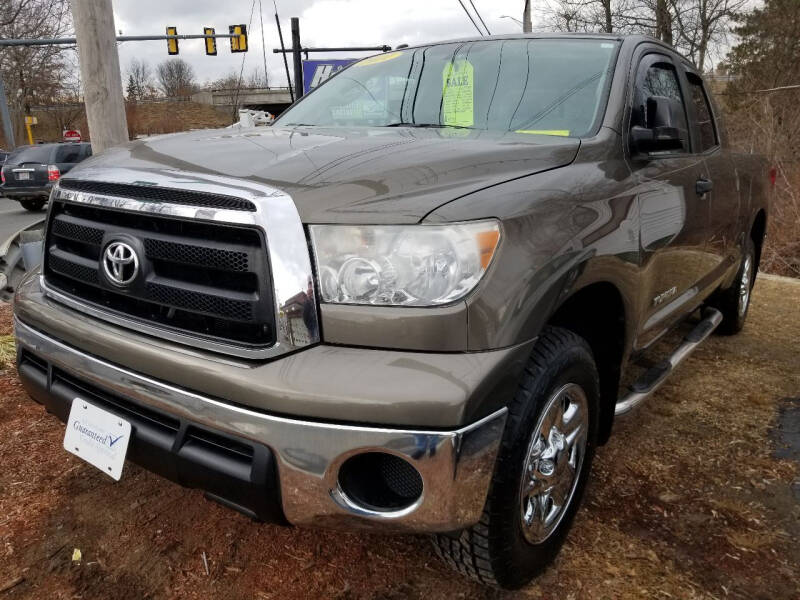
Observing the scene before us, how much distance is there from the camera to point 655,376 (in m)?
2.90

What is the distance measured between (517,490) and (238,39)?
908 inches

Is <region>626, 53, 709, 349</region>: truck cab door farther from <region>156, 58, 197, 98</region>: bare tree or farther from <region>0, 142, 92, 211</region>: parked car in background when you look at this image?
<region>156, 58, 197, 98</region>: bare tree

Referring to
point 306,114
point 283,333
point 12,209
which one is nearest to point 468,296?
point 283,333

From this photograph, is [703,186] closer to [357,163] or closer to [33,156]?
[357,163]

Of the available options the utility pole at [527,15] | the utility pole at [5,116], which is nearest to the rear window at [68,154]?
the utility pole at [527,15]

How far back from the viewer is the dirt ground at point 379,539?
6.78 ft

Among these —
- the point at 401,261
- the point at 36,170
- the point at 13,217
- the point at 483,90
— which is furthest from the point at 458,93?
the point at 36,170

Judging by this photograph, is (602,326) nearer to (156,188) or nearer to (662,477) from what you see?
(662,477)

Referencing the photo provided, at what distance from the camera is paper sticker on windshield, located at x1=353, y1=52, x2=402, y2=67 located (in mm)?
3326

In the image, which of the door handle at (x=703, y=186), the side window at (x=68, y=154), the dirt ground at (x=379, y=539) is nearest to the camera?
the dirt ground at (x=379, y=539)

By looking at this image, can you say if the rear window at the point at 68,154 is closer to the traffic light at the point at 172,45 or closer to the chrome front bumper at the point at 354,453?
the traffic light at the point at 172,45

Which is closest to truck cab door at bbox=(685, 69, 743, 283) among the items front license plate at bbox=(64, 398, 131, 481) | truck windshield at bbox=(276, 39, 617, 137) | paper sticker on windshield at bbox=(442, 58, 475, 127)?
truck windshield at bbox=(276, 39, 617, 137)

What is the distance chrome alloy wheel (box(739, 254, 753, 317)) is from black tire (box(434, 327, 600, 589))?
10.1ft

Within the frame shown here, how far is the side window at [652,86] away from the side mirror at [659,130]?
0.06 meters
